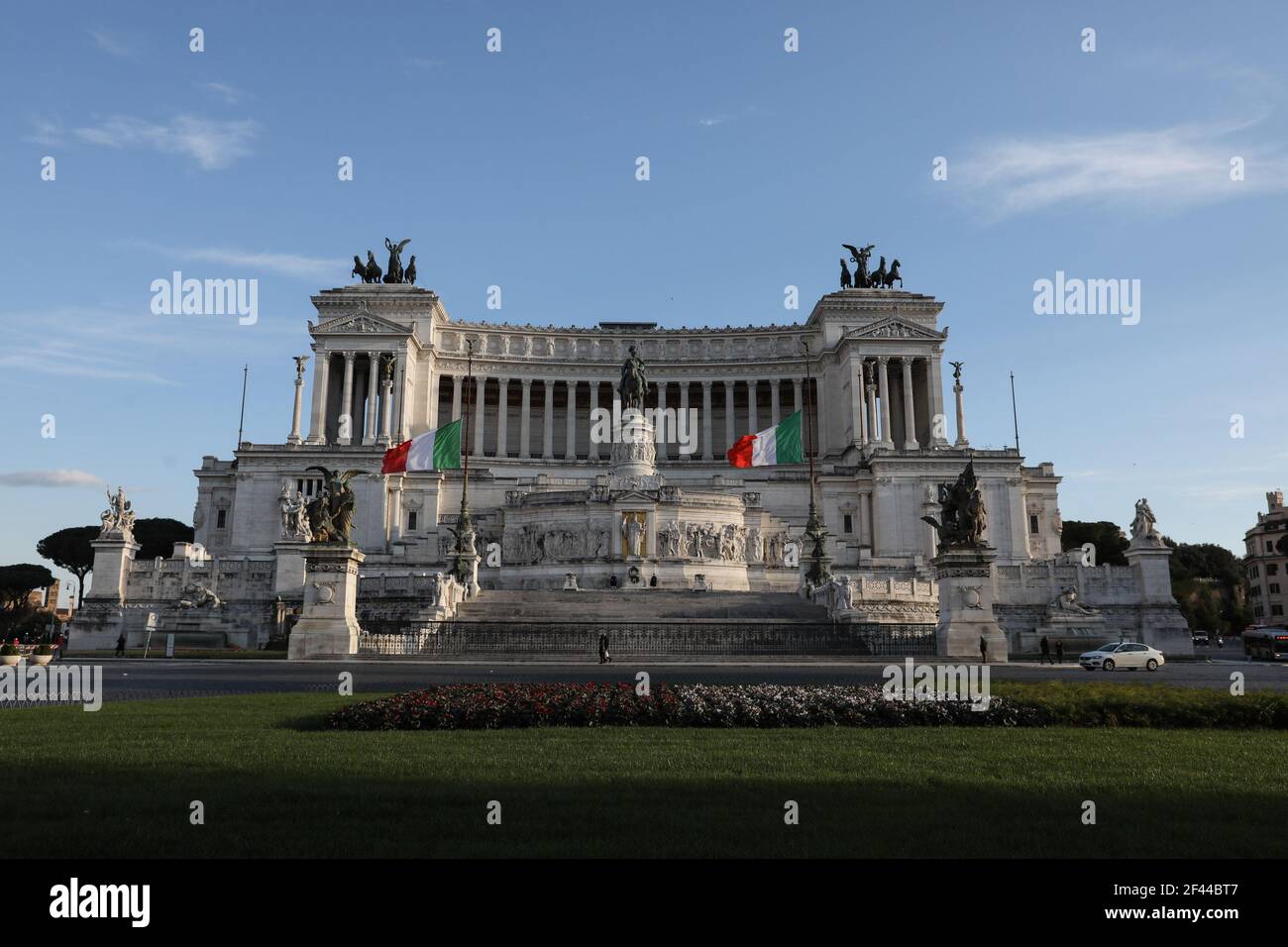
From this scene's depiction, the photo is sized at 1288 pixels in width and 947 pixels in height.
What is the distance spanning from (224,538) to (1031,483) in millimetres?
67960

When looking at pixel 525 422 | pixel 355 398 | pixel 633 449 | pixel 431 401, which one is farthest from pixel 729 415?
pixel 355 398

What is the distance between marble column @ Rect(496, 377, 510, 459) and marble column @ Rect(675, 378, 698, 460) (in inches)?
698

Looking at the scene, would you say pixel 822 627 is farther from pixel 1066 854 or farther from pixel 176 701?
pixel 1066 854

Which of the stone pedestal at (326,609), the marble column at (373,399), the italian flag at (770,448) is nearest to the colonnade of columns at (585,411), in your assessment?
the marble column at (373,399)

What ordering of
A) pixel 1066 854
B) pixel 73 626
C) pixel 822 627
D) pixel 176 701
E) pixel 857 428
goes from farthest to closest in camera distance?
pixel 857 428, pixel 73 626, pixel 822 627, pixel 176 701, pixel 1066 854

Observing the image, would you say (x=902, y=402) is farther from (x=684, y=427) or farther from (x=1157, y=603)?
(x=1157, y=603)

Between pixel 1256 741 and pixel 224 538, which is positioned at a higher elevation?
pixel 224 538

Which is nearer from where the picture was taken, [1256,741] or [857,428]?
[1256,741]

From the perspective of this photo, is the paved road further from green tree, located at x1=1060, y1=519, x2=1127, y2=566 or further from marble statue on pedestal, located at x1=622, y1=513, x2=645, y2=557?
green tree, located at x1=1060, y1=519, x2=1127, y2=566

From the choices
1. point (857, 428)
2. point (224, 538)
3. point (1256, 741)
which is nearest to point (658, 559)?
point (857, 428)

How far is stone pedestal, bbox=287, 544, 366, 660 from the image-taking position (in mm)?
33188

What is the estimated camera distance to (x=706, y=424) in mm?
99125

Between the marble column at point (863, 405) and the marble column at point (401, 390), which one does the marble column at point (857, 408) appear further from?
the marble column at point (401, 390)
